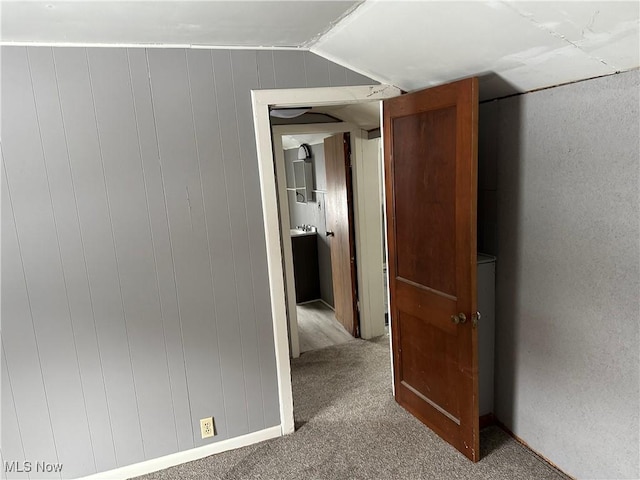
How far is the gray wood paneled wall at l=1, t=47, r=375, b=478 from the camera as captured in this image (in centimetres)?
199

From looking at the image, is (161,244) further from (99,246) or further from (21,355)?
(21,355)

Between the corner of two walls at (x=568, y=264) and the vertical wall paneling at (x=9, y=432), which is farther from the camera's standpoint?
the vertical wall paneling at (x=9, y=432)

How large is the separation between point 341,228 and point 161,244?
2021 millimetres

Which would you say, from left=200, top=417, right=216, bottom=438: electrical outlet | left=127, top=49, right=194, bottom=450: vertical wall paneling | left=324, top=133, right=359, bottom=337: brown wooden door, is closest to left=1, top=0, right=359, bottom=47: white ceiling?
left=127, top=49, right=194, bottom=450: vertical wall paneling

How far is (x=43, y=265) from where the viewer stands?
6.70ft

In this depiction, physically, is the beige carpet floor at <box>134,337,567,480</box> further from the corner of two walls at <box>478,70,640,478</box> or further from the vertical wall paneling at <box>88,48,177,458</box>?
the vertical wall paneling at <box>88,48,177,458</box>

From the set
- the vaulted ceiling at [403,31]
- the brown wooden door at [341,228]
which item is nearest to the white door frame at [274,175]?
the vaulted ceiling at [403,31]

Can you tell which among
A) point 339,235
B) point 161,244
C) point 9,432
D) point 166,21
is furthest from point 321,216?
point 9,432

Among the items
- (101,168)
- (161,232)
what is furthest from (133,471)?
(101,168)

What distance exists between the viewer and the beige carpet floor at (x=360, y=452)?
223 cm

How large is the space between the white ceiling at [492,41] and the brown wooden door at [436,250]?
0.15 meters

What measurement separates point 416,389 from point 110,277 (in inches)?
74.5

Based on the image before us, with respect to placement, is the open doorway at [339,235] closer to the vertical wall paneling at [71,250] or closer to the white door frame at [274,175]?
the white door frame at [274,175]

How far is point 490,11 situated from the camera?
151 centimetres
